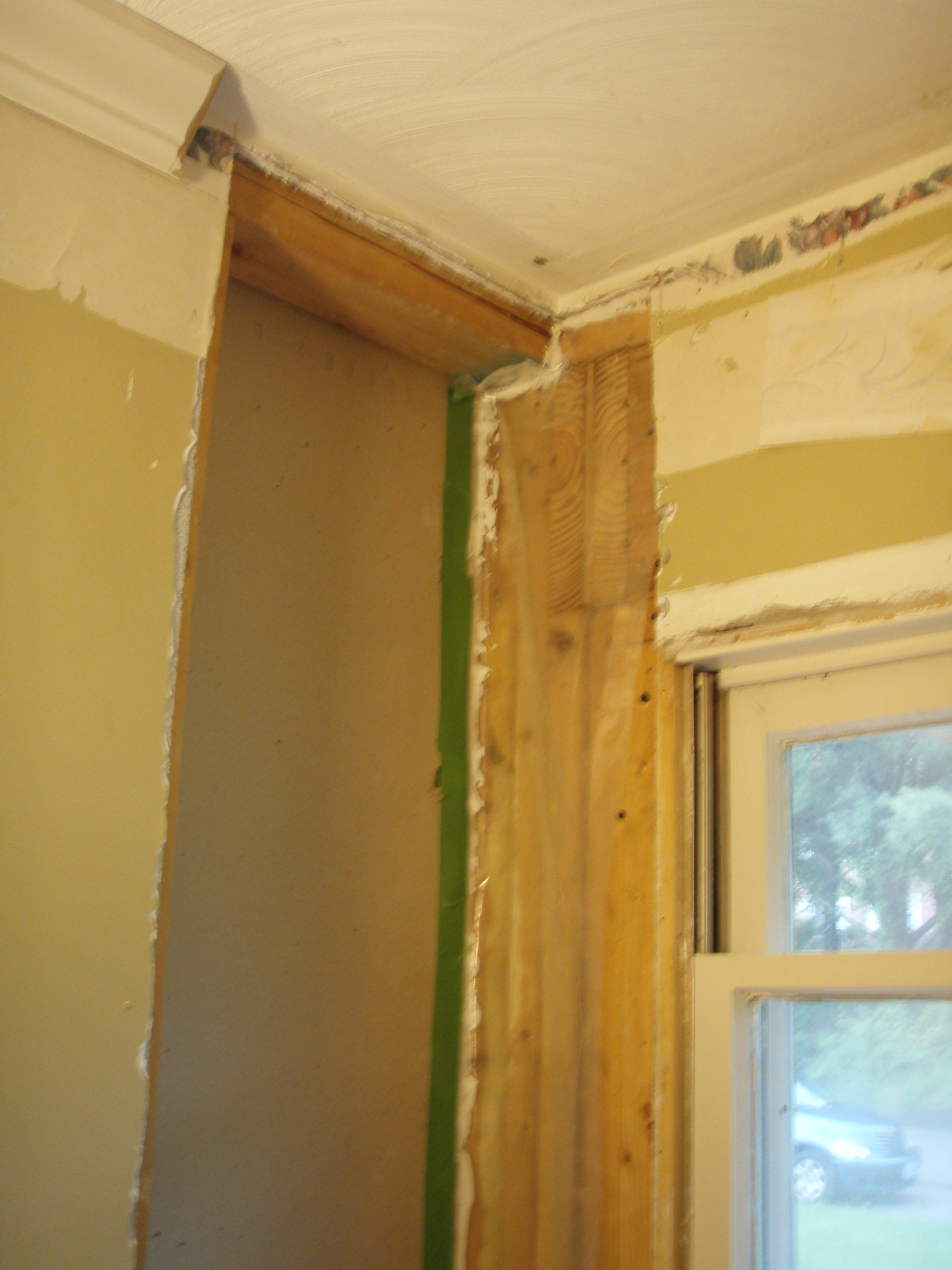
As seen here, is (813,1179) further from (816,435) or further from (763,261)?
(763,261)

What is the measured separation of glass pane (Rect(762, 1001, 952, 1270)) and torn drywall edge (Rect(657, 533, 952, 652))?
20.0 inches

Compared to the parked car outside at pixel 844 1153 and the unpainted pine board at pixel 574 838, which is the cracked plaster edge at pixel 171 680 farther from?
the parked car outside at pixel 844 1153

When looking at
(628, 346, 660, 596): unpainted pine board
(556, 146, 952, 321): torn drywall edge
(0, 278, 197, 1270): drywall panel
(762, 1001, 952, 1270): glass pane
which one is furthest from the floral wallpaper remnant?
(762, 1001, 952, 1270): glass pane

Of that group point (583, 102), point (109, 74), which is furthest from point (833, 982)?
point (109, 74)

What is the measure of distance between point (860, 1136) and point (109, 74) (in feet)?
5.24

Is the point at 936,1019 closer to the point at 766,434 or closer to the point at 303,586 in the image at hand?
the point at 766,434

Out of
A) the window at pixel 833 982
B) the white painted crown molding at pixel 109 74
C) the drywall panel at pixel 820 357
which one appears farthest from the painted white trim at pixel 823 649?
the white painted crown molding at pixel 109 74

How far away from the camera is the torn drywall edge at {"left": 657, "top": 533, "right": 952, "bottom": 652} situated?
133 centimetres

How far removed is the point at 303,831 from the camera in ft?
5.24

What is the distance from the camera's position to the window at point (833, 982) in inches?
51.2

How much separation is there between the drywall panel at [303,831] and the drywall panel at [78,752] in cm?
28

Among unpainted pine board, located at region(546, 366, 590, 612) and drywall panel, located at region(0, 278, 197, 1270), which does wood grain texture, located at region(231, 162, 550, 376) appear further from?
drywall panel, located at region(0, 278, 197, 1270)

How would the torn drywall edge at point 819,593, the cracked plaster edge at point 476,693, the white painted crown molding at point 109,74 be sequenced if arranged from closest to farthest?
the white painted crown molding at point 109,74 → the torn drywall edge at point 819,593 → the cracked plaster edge at point 476,693

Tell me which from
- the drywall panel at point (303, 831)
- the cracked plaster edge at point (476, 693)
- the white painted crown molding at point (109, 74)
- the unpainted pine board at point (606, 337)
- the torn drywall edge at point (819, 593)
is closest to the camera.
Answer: the white painted crown molding at point (109, 74)
